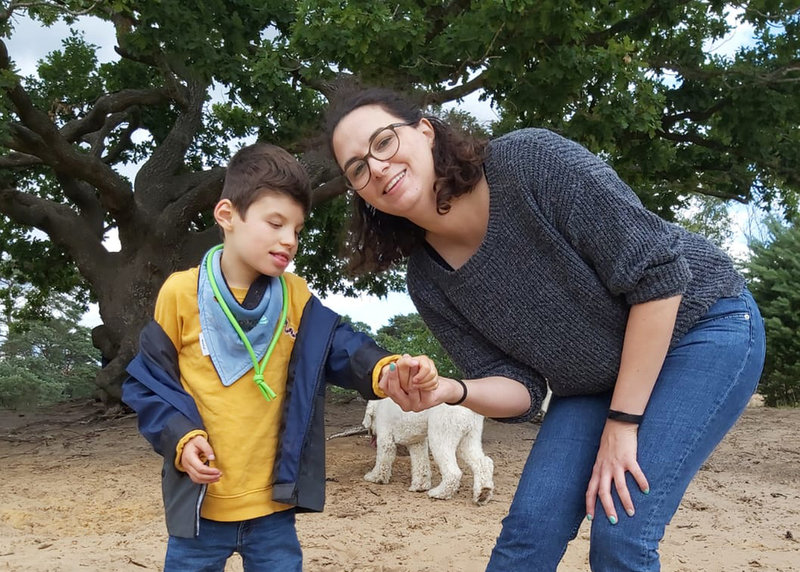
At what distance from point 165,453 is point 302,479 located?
1.30 ft

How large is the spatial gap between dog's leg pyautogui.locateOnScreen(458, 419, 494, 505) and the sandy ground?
3.9 inches

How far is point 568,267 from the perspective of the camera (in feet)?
6.51

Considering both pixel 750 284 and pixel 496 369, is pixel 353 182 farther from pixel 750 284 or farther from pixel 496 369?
pixel 750 284

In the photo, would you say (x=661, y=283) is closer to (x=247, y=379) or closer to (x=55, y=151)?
(x=247, y=379)

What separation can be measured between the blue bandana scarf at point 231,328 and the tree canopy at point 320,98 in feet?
1.97

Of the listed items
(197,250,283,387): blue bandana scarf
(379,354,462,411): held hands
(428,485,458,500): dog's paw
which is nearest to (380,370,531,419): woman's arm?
(379,354,462,411): held hands

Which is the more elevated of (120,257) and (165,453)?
(120,257)

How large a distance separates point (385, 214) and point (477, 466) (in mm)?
3016

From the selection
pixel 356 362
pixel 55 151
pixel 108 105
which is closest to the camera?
pixel 356 362

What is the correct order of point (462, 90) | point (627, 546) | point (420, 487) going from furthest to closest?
1. point (462, 90)
2. point (420, 487)
3. point (627, 546)

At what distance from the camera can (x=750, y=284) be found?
12305mm

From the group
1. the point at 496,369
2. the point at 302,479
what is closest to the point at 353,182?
the point at 496,369

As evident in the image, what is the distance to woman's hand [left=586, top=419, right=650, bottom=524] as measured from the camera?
1.85 meters

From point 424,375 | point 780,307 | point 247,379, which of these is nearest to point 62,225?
point 247,379
